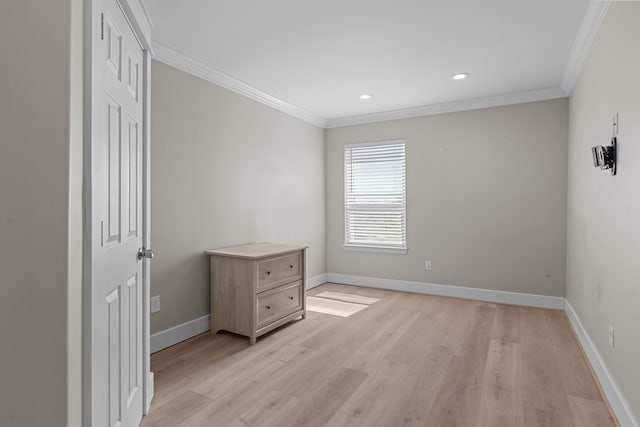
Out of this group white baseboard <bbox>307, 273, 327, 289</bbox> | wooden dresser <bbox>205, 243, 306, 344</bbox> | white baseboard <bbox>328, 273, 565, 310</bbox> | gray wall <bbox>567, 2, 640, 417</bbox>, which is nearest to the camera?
gray wall <bbox>567, 2, 640, 417</bbox>

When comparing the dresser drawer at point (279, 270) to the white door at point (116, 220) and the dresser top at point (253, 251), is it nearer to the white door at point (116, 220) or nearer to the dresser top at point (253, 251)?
the dresser top at point (253, 251)

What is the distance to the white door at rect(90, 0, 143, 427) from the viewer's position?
1296 mm

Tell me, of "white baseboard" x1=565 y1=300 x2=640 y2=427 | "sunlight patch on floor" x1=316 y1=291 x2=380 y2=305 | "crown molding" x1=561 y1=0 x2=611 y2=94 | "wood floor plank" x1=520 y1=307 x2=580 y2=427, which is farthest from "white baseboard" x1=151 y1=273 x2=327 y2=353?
"crown molding" x1=561 y1=0 x2=611 y2=94

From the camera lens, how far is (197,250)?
323 centimetres

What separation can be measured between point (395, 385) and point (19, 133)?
2292 millimetres

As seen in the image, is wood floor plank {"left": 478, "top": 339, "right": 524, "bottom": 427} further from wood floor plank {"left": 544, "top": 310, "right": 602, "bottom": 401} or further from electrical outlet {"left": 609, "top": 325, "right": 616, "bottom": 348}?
electrical outlet {"left": 609, "top": 325, "right": 616, "bottom": 348}

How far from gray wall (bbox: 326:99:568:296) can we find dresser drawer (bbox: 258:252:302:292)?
1.81m

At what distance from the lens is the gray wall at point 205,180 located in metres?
2.92

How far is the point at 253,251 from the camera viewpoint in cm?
327

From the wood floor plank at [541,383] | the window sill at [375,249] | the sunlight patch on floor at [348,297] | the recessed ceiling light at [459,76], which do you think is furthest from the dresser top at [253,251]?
the recessed ceiling light at [459,76]

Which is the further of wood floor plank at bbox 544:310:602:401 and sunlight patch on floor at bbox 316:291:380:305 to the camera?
sunlight patch on floor at bbox 316:291:380:305

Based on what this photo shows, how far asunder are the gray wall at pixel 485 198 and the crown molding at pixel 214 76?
1323 millimetres

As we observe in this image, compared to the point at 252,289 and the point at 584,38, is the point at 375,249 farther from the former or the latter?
the point at 584,38

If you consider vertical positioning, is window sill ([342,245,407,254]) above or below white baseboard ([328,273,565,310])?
above
